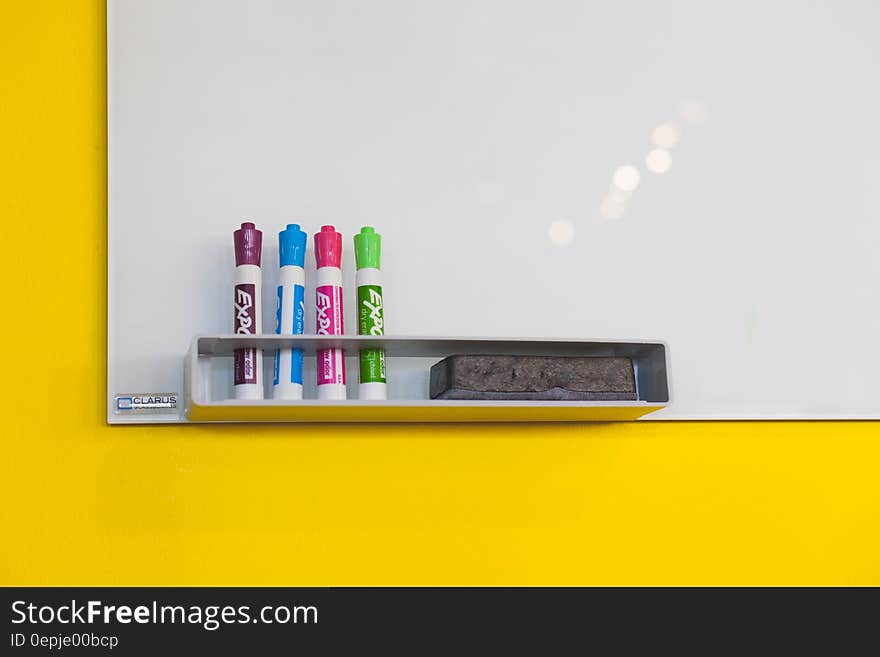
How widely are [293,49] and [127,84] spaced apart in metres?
0.24

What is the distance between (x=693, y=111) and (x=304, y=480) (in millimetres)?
823

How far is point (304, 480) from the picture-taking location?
4.17 feet

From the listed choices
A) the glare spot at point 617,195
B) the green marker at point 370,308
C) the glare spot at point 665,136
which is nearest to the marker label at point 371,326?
the green marker at point 370,308

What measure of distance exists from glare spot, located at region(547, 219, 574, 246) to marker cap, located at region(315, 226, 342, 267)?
33 cm

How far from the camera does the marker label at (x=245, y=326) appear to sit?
1.20 metres

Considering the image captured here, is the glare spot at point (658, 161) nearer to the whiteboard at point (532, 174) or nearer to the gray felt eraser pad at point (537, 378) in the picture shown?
the whiteboard at point (532, 174)

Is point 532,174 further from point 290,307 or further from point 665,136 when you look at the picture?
point 290,307

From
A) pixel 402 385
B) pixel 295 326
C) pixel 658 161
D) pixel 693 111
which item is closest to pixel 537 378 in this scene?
pixel 402 385

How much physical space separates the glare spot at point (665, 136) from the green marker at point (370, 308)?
477 mm

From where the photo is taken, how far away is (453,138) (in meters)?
1.40

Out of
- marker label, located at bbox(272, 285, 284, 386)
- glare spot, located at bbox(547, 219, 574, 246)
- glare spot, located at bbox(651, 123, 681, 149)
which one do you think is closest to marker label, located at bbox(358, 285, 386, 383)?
marker label, located at bbox(272, 285, 284, 386)

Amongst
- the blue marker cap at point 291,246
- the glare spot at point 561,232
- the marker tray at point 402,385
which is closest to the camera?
the marker tray at point 402,385

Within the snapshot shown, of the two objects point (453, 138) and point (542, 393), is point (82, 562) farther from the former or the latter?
point (453, 138)

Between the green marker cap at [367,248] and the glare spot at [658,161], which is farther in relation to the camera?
the glare spot at [658,161]
